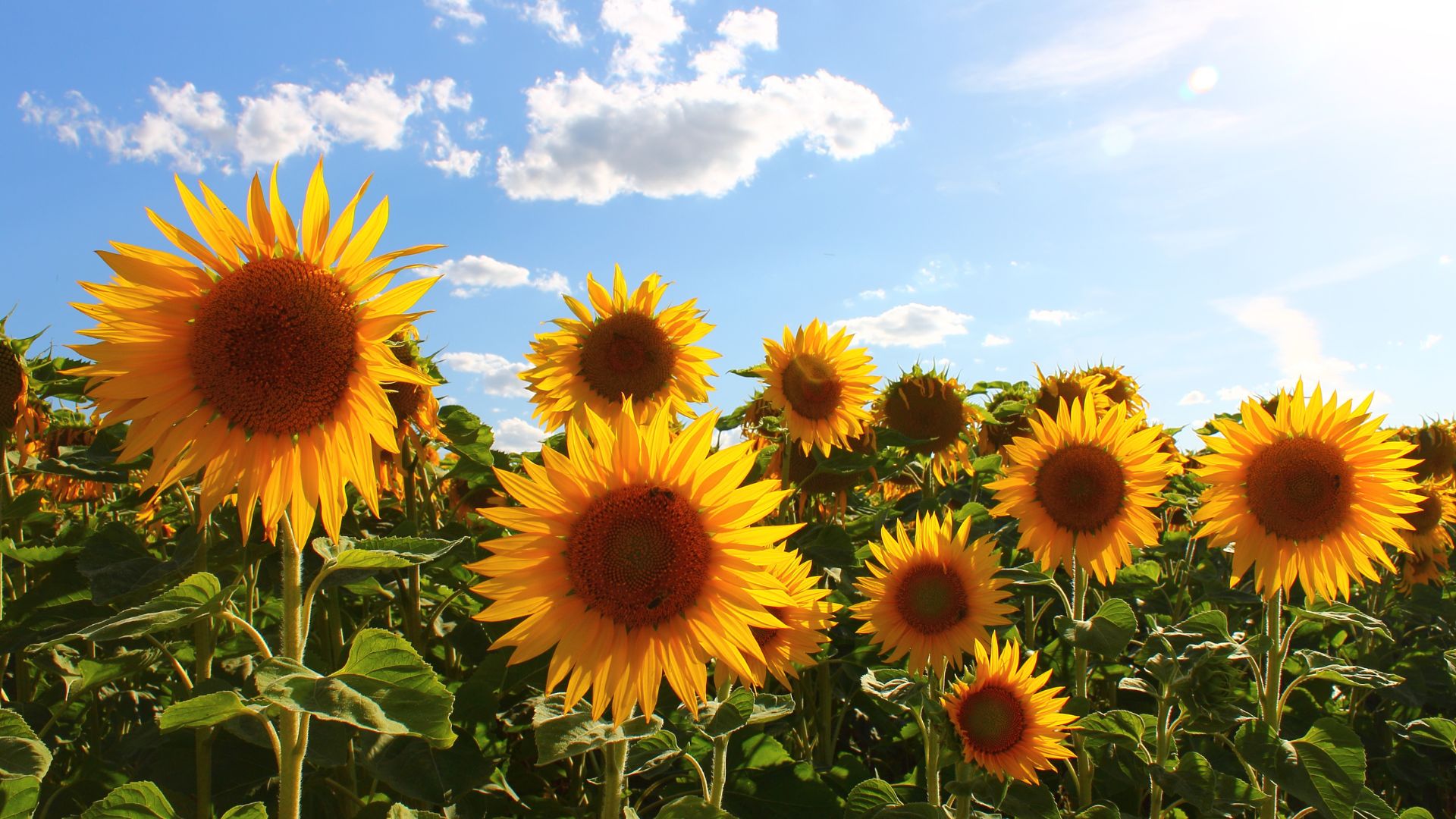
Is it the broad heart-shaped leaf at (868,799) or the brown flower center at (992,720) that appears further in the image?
the brown flower center at (992,720)

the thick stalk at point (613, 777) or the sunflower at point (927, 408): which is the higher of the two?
the sunflower at point (927, 408)

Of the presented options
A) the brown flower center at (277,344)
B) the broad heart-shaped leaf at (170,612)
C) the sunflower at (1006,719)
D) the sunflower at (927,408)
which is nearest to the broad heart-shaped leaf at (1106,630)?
the sunflower at (1006,719)

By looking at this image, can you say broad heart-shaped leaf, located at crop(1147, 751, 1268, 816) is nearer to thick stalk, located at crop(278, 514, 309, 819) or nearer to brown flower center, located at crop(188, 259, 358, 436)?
thick stalk, located at crop(278, 514, 309, 819)

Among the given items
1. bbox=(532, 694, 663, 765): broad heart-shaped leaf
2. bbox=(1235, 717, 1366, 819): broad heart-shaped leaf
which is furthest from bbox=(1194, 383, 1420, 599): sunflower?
bbox=(532, 694, 663, 765): broad heart-shaped leaf

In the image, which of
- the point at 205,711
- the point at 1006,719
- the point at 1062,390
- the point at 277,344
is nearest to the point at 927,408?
the point at 1062,390

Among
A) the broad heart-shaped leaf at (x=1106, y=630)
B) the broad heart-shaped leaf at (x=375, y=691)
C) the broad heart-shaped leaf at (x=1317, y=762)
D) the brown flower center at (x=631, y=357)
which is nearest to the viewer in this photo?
the broad heart-shaped leaf at (x=375, y=691)

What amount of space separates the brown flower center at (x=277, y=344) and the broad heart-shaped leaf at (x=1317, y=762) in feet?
11.0

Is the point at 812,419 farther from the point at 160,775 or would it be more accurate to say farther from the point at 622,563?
the point at 160,775

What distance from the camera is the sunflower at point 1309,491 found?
12.5 feet

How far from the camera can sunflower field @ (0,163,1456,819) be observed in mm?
2086

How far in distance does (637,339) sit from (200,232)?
2.26 meters

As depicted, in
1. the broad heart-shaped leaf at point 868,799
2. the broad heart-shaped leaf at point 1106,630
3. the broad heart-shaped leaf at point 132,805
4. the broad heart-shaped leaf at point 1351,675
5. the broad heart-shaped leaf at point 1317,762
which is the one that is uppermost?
the broad heart-shaped leaf at point 1106,630

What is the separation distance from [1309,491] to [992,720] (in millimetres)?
1915

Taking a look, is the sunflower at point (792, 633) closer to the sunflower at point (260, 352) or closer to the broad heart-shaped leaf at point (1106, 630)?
the broad heart-shaped leaf at point (1106, 630)
